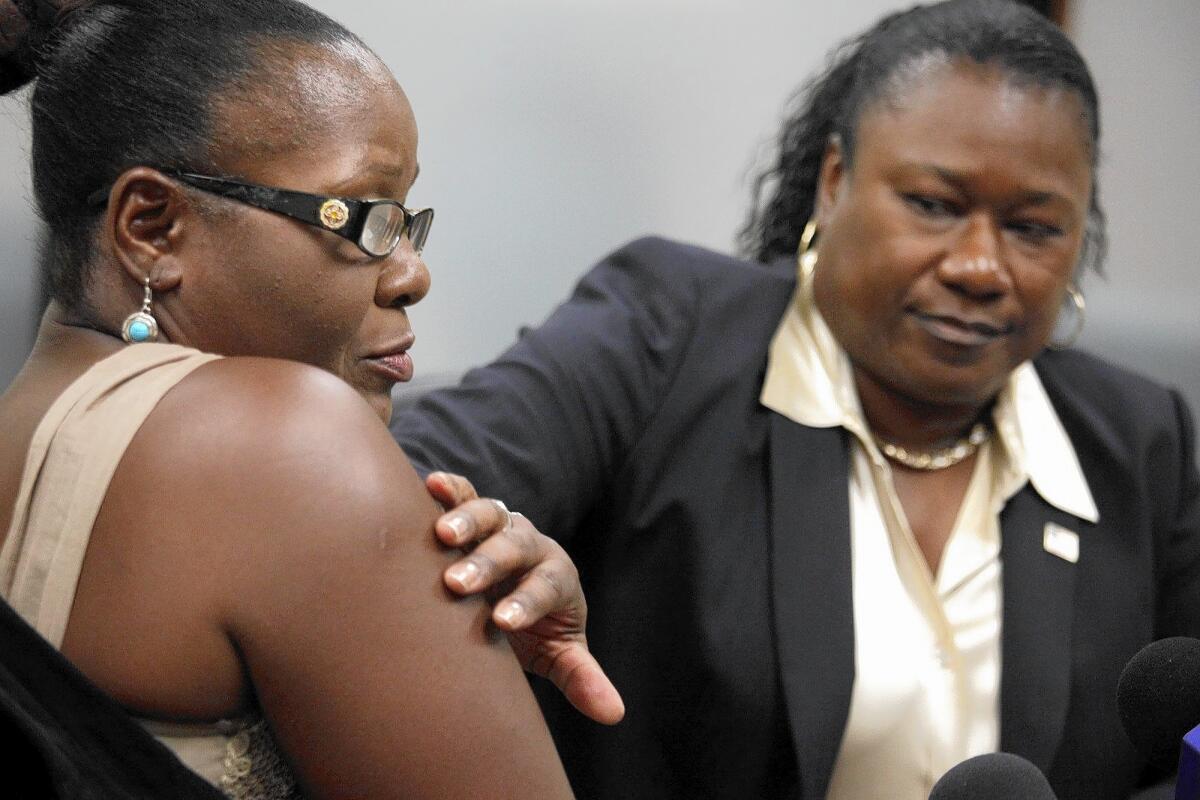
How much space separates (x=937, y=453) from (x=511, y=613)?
38.5 inches

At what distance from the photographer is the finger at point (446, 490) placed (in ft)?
2.85

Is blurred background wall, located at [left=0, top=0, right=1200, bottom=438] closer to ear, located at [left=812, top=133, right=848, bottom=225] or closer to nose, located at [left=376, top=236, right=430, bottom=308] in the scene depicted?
ear, located at [left=812, top=133, right=848, bottom=225]

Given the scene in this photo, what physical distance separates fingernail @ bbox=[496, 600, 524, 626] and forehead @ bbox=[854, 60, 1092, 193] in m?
0.94

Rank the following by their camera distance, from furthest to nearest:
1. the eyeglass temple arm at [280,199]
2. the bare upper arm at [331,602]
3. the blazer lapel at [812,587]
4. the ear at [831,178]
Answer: the ear at [831,178] → the blazer lapel at [812,587] → the eyeglass temple arm at [280,199] → the bare upper arm at [331,602]

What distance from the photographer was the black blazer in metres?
1.45

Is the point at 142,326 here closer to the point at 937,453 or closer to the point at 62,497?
the point at 62,497

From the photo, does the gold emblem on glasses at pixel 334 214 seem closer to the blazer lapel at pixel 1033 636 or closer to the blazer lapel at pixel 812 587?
the blazer lapel at pixel 812 587

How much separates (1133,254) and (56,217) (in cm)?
254

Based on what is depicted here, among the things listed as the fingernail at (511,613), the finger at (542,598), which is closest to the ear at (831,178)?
the finger at (542,598)

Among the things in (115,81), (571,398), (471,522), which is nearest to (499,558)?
(471,522)

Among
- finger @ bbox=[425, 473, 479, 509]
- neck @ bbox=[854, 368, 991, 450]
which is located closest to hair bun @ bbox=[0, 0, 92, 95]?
finger @ bbox=[425, 473, 479, 509]

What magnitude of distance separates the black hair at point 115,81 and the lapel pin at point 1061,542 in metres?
1.06

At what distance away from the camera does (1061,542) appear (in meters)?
1.60

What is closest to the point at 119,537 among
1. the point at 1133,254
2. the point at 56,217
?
the point at 56,217
